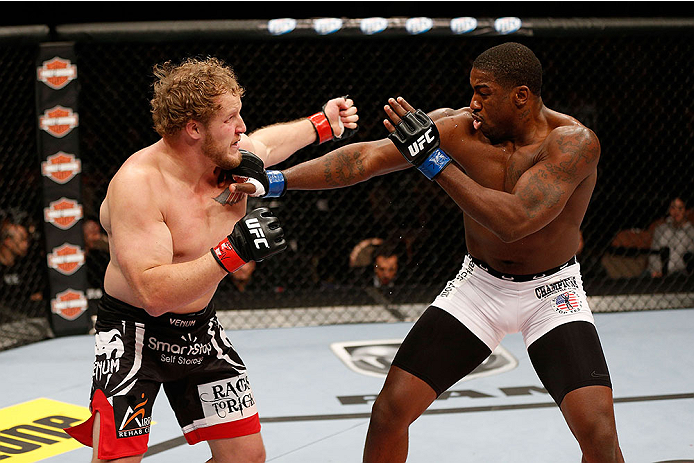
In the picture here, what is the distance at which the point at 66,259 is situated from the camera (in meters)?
4.51

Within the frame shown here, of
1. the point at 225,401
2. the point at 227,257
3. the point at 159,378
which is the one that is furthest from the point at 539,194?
the point at 159,378

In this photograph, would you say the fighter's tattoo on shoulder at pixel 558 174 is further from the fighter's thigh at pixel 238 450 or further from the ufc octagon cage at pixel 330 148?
the ufc octagon cage at pixel 330 148

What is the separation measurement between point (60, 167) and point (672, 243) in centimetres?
406

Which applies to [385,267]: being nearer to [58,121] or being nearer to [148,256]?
[58,121]

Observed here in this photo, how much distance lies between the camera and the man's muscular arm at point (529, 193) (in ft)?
7.09

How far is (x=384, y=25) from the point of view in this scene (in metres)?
4.63

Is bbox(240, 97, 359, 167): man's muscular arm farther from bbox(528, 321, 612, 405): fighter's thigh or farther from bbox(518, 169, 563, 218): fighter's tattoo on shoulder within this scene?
bbox(528, 321, 612, 405): fighter's thigh

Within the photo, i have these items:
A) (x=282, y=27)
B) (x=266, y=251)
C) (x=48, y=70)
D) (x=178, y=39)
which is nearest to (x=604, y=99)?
(x=282, y=27)

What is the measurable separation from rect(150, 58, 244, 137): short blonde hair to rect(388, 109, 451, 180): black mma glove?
0.46m

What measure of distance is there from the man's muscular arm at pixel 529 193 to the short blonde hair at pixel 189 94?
2.12ft

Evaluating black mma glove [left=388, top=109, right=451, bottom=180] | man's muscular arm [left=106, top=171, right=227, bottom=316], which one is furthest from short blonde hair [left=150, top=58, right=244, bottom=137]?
black mma glove [left=388, top=109, right=451, bottom=180]

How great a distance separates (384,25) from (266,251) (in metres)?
3.08

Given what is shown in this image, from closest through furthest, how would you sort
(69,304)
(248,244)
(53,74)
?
1. (248,244)
2. (53,74)
3. (69,304)

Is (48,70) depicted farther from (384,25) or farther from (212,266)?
(212,266)
